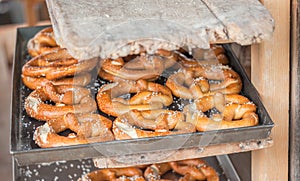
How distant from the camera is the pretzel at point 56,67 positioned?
144 cm

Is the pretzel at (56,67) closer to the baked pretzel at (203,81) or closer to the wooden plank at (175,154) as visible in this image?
the baked pretzel at (203,81)

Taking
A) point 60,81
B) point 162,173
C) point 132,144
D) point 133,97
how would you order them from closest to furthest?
point 132,144
point 133,97
point 60,81
point 162,173

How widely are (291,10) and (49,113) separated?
1.97ft

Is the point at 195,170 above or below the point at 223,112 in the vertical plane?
below

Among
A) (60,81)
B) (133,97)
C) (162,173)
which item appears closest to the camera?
(133,97)

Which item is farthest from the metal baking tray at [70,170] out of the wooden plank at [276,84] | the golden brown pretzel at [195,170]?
the wooden plank at [276,84]

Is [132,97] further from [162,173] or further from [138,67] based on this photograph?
[162,173]

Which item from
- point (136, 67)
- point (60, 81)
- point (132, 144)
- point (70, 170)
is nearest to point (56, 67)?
point (60, 81)

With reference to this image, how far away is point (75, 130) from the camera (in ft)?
4.08

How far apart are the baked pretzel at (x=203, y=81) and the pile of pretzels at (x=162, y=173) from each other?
0.27m

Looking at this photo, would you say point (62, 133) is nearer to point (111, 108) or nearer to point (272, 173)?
point (111, 108)

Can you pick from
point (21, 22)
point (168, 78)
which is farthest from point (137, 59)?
point (21, 22)

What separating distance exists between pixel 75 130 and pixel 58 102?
16cm

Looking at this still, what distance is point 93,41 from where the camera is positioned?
0.93m
